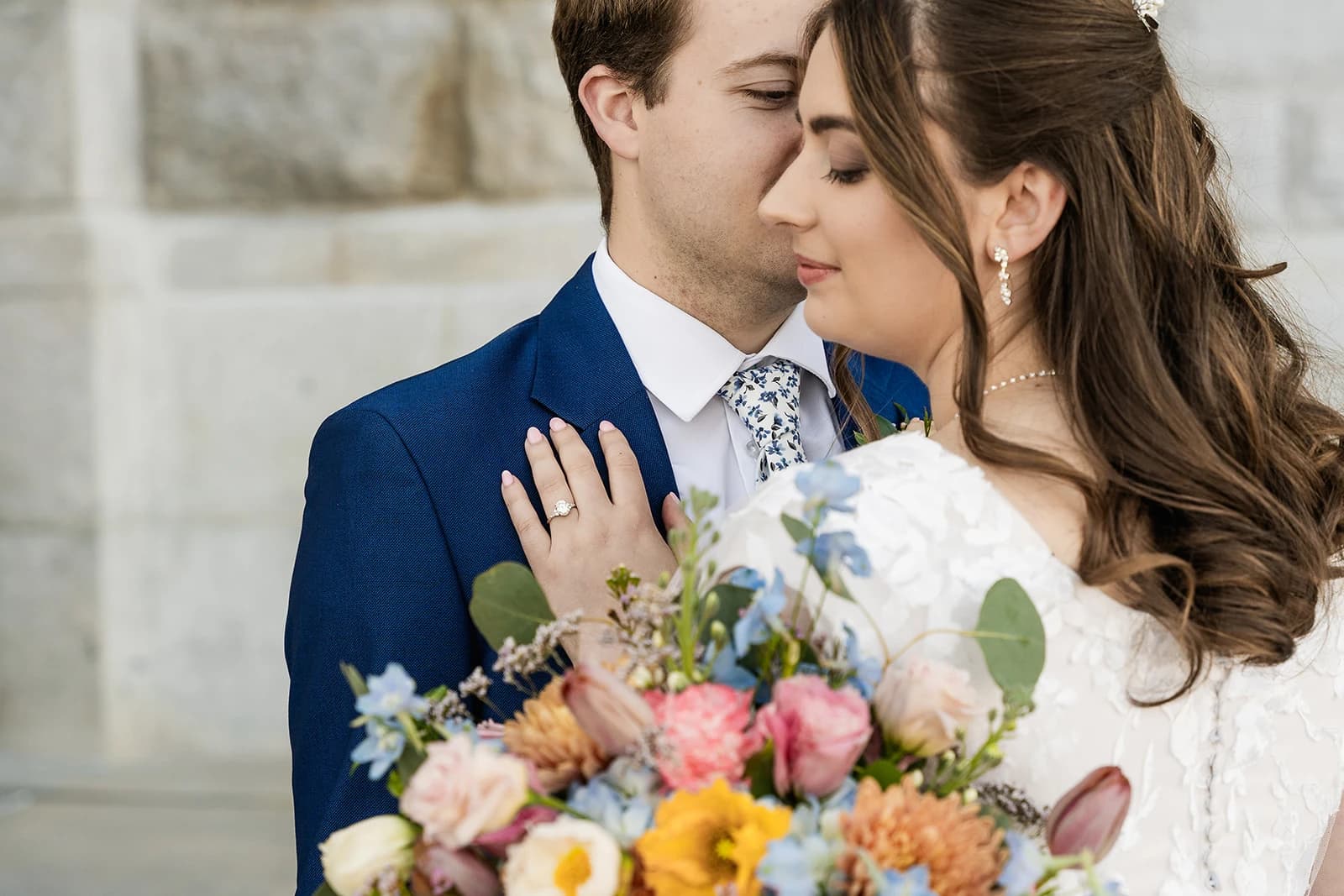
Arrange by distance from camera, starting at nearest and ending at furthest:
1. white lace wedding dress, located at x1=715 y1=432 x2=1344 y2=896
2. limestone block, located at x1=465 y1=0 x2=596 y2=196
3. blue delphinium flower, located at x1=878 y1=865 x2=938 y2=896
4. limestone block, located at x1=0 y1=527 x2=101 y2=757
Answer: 1. blue delphinium flower, located at x1=878 y1=865 x2=938 y2=896
2. white lace wedding dress, located at x1=715 y1=432 x2=1344 y2=896
3. limestone block, located at x1=465 y1=0 x2=596 y2=196
4. limestone block, located at x1=0 y1=527 x2=101 y2=757

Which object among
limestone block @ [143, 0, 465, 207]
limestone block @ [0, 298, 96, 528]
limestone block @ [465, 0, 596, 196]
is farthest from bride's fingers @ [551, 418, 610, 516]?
limestone block @ [0, 298, 96, 528]

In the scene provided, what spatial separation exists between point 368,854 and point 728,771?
30 centimetres

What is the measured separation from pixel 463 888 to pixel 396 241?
3249 millimetres

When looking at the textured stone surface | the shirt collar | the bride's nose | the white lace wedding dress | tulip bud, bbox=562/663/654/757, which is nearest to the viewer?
tulip bud, bbox=562/663/654/757

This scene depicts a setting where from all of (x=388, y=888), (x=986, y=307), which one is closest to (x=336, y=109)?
(x=986, y=307)

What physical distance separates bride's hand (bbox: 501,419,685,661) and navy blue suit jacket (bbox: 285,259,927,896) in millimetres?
35

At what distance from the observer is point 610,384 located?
211 cm

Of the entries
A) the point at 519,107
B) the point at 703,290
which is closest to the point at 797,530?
the point at 703,290

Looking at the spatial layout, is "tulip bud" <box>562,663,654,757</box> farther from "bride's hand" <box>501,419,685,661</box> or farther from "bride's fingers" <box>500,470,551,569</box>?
"bride's fingers" <box>500,470,551,569</box>

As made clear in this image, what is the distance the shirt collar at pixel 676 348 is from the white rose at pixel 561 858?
1115 millimetres

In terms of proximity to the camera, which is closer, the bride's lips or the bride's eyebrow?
the bride's eyebrow

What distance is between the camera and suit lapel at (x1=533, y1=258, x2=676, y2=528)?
2.07 meters

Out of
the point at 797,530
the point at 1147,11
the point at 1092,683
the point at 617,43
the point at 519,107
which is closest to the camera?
the point at 797,530

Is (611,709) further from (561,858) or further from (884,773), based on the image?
(884,773)
